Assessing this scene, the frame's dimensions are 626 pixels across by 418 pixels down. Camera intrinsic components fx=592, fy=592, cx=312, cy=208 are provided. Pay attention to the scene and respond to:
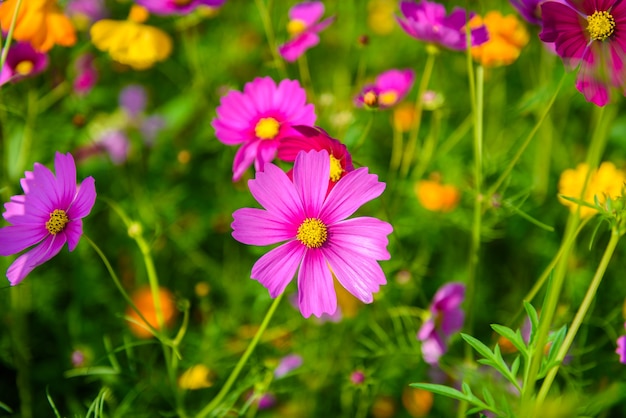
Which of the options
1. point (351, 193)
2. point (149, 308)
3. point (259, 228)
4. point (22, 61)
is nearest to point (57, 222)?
point (259, 228)

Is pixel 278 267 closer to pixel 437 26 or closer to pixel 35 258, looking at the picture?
pixel 35 258

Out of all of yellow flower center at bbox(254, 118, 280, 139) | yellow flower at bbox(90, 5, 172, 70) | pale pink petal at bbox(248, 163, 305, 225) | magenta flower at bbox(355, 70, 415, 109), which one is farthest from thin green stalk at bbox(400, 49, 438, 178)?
yellow flower at bbox(90, 5, 172, 70)

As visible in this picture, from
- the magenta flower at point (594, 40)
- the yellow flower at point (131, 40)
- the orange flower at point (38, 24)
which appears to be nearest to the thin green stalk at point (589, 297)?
the magenta flower at point (594, 40)

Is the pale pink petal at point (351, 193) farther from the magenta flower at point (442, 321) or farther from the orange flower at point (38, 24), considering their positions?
the orange flower at point (38, 24)

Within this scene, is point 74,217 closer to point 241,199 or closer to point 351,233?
point 351,233

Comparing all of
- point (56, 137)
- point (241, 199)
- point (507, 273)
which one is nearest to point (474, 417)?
point (507, 273)
